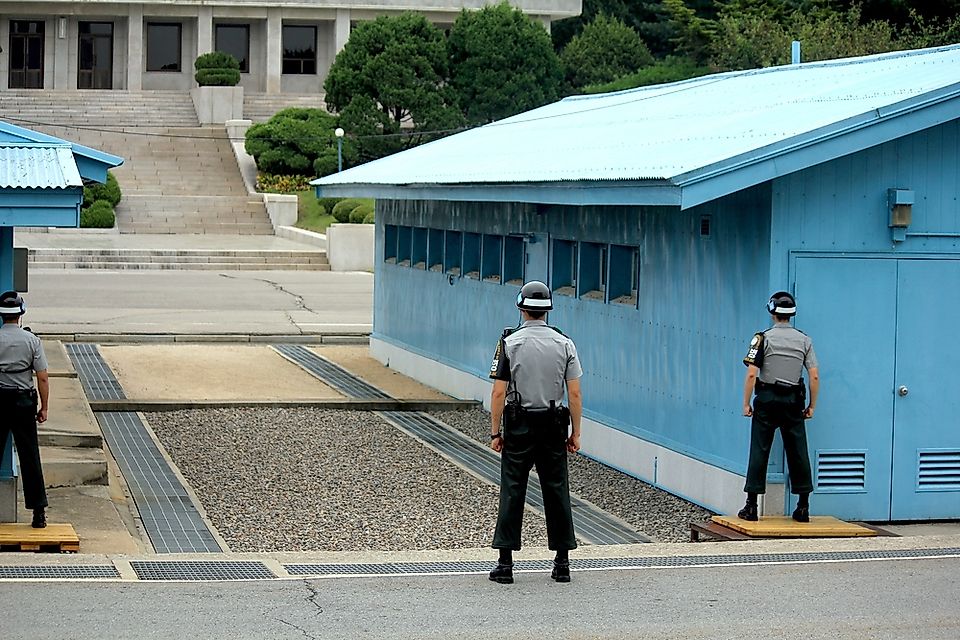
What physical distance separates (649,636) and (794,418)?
367 cm

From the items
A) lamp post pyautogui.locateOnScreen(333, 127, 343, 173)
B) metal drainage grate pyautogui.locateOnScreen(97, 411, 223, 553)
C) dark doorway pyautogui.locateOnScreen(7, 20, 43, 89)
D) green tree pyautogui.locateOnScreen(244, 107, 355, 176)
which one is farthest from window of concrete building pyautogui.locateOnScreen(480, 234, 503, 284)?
dark doorway pyautogui.locateOnScreen(7, 20, 43, 89)

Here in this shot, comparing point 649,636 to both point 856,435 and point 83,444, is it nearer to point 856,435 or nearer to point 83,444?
point 856,435

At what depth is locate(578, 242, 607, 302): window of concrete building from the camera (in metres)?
15.0

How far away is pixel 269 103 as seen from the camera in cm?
6184

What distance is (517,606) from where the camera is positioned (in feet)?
27.6

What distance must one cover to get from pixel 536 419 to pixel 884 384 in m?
3.94

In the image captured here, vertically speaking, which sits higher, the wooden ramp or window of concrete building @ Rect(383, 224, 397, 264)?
window of concrete building @ Rect(383, 224, 397, 264)

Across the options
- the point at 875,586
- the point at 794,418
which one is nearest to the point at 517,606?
the point at 875,586

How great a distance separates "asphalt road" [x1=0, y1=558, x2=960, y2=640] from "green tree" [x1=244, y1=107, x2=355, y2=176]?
41457mm

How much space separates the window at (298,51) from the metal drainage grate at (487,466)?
4957 centimetres

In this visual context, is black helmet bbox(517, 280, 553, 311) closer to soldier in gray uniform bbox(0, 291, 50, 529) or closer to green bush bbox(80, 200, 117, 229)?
soldier in gray uniform bbox(0, 291, 50, 529)

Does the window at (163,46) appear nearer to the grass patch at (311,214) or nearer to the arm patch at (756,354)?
the grass patch at (311,214)

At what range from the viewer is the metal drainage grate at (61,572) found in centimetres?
889

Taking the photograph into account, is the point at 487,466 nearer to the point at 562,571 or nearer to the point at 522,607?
the point at 562,571
